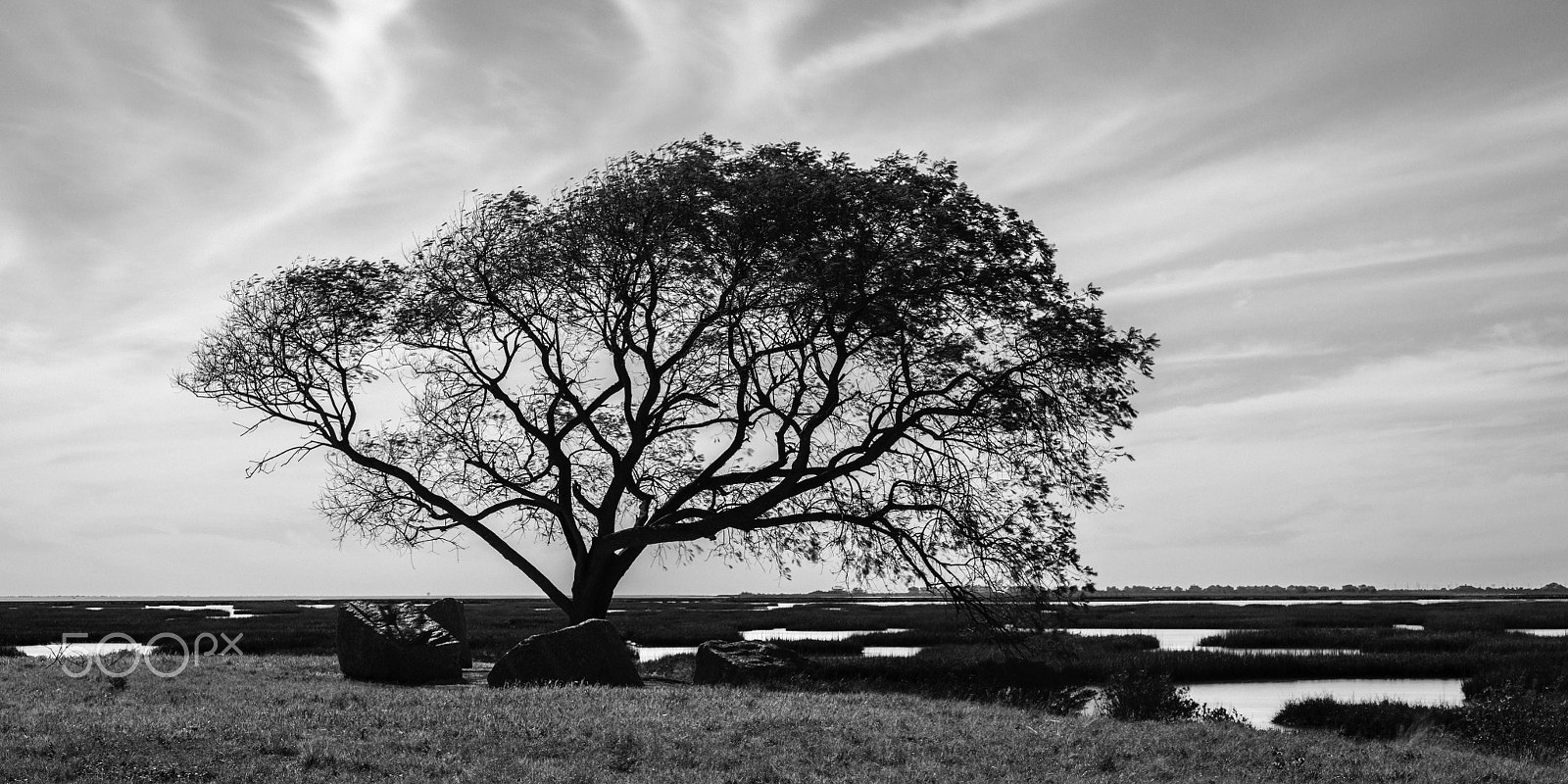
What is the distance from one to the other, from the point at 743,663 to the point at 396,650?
785 cm

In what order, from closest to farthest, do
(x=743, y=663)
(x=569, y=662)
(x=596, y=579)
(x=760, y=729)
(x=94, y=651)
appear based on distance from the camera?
(x=760, y=729), (x=569, y=662), (x=743, y=663), (x=94, y=651), (x=596, y=579)

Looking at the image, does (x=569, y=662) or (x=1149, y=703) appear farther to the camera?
(x=569, y=662)

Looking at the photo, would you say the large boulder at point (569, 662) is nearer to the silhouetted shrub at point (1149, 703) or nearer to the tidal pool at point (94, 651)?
Result: the tidal pool at point (94, 651)

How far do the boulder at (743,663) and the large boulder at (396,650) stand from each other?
571 cm

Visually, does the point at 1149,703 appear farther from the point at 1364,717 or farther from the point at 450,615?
the point at 450,615

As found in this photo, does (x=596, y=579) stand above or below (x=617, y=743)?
above

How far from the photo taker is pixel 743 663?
90.4ft

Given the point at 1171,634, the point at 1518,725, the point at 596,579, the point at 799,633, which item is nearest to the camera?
the point at 1518,725

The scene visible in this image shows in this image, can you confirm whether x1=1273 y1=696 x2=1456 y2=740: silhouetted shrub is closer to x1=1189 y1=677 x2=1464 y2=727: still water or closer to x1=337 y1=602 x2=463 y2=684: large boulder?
x1=1189 y1=677 x2=1464 y2=727: still water

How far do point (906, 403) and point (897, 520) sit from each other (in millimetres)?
3435

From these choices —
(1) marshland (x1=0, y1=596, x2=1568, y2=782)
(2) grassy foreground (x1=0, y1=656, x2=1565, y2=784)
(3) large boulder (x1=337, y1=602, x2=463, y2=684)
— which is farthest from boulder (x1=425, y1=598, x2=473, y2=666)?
(2) grassy foreground (x1=0, y1=656, x2=1565, y2=784)

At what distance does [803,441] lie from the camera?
3133cm

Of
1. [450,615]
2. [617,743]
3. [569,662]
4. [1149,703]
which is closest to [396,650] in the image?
[569,662]

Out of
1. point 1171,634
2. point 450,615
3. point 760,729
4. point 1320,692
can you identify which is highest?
point 450,615
